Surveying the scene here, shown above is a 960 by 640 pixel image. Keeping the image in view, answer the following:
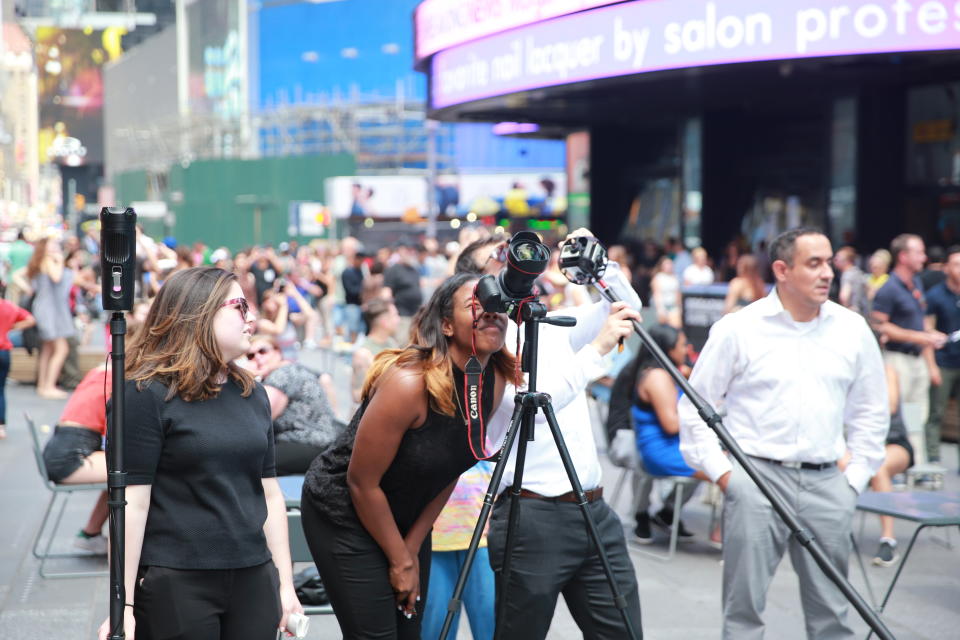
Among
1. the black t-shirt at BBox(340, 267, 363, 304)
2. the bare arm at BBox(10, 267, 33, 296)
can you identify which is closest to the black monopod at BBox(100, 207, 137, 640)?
the bare arm at BBox(10, 267, 33, 296)

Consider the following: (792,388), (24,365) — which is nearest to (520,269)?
(792,388)

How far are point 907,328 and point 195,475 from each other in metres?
7.42

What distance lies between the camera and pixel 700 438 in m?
4.71

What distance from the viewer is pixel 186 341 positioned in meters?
3.25

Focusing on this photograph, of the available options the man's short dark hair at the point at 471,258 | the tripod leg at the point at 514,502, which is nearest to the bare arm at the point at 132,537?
the tripod leg at the point at 514,502

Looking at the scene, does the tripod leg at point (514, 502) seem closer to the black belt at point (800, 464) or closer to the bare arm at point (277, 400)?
the black belt at point (800, 464)

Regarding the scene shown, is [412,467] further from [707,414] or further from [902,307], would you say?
[902,307]

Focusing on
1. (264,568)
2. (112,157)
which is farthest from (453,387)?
(112,157)

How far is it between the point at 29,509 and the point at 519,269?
20.6ft

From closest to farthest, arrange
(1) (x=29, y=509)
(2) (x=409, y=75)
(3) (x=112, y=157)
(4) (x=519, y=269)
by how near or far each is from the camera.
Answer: (4) (x=519, y=269) < (1) (x=29, y=509) < (2) (x=409, y=75) < (3) (x=112, y=157)

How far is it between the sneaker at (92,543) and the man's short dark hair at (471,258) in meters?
3.75

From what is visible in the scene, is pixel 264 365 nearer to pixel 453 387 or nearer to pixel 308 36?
pixel 453 387

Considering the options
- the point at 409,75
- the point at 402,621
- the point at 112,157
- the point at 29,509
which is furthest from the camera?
the point at 112,157

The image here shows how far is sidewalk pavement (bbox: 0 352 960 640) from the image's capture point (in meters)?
5.81
